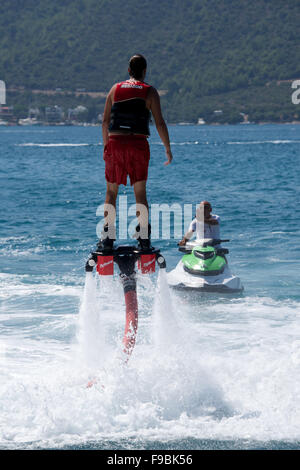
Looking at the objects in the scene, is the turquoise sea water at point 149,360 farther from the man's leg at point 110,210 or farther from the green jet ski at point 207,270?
the man's leg at point 110,210

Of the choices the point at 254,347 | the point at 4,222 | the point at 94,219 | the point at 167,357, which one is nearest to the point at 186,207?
the point at 94,219

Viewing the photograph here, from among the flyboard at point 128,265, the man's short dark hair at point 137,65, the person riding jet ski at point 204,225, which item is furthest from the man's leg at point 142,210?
the person riding jet ski at point 204,225

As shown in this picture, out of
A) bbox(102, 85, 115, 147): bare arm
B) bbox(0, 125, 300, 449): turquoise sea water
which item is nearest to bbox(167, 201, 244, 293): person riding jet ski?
bbox(0, 125, 300, 449): turquoise sea water

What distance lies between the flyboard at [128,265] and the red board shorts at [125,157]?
759mm

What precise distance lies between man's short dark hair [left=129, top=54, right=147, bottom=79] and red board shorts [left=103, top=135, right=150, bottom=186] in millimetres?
650

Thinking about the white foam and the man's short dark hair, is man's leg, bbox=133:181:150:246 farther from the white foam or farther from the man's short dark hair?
the man's short dark hair

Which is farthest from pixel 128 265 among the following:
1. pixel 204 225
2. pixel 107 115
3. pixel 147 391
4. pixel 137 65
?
pixel 204 225

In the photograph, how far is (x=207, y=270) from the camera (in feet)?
42.5

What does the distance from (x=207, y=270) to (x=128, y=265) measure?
5504 mm

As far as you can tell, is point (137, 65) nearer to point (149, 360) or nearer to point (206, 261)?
point (149, 360)

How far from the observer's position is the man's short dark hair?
7.21m

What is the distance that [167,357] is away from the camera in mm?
8133
